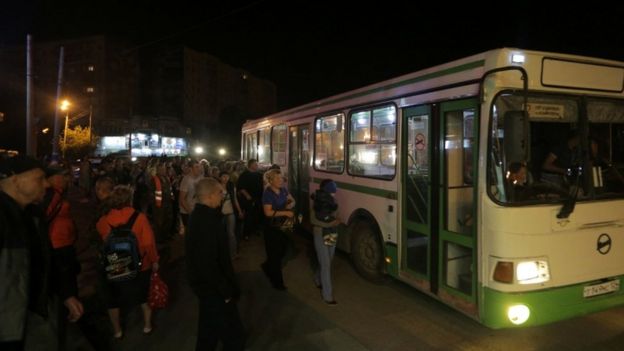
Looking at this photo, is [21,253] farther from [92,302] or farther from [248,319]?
[92,302]

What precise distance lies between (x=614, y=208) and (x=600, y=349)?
149 cm

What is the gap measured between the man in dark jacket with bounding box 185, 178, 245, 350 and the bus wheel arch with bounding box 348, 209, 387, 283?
3.28m

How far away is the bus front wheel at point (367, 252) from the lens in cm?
685

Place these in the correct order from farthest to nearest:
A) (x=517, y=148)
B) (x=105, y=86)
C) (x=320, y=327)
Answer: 1. (x=105, y=86)
2. (x=320, y=327)
3. (x=517, y=148)

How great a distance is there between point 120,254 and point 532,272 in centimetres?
410

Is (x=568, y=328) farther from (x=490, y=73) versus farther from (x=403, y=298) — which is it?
(x=490, y=73)

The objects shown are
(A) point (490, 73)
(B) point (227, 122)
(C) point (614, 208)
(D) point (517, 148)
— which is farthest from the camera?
(B) point (227, 122)

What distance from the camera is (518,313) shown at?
4492 millimetres

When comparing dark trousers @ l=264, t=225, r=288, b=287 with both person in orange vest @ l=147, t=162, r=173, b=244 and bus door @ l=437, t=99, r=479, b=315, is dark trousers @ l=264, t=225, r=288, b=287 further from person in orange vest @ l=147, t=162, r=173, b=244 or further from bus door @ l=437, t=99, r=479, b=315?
person in orange vest @ l=147, t=162, r=173, b=244

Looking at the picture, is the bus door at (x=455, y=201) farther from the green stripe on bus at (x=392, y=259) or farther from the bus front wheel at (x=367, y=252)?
the bus front wheel at (x=367, y=252)

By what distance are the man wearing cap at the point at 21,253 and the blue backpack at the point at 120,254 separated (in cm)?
174

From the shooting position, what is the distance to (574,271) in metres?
4.69

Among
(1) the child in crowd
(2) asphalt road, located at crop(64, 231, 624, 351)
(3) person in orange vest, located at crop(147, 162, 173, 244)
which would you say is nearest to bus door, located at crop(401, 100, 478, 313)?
(2) asphalt road, located at crop(64, 231, 624, 351)

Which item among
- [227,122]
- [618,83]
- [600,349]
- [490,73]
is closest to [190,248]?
[490,73]
